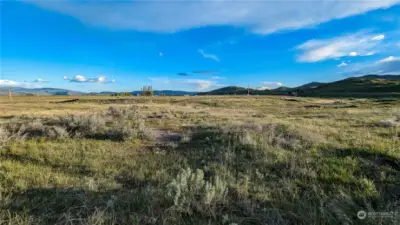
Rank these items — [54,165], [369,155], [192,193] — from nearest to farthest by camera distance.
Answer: [192,193], [54,165], [369,155]

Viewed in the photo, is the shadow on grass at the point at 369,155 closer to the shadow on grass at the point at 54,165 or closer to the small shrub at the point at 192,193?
the small shrub at the point at 192,193

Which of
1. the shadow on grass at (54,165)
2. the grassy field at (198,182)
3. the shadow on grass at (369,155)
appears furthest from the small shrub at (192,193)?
the shadow on grass at (369,155)

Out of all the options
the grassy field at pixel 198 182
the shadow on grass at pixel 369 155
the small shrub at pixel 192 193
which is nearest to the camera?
the grassy field at pixel 198 182

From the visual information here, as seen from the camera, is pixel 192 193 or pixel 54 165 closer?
pixel 192 193

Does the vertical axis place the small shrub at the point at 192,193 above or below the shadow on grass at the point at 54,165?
above

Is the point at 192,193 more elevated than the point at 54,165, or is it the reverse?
the point at 192,193

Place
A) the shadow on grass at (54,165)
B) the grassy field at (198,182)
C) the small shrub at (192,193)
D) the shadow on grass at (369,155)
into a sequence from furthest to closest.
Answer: the shadow on grass at (369,155)
the shadow on grass at (54,165)
the small shrub at (192,193)
the grassy field at (198,182)

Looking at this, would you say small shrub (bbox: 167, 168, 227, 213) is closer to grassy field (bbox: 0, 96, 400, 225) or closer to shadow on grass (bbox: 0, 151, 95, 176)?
grassy field (bbox: 0, 96, 400, 225)

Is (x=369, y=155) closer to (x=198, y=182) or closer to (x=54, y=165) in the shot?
(x=198, y=182)

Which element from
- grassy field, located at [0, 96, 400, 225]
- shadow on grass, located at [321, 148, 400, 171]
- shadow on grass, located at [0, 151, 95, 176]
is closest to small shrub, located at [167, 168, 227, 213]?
grassy field, located at [0, 96, 400, 225]

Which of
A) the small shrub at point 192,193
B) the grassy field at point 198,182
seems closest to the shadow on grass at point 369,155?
the grassy field at point 198,182

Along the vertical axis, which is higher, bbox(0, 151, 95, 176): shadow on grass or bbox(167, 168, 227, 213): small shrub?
bbox(167, 168, 227, 213): small shrub

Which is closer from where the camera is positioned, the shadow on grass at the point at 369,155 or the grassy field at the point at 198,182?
the grassy field at the point at 198,182

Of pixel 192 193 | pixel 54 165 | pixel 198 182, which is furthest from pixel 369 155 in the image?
pixel 54 165
